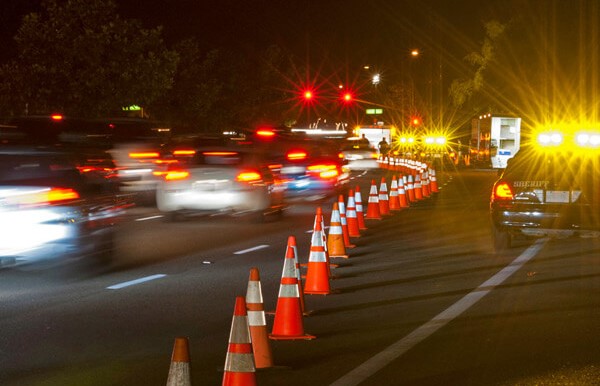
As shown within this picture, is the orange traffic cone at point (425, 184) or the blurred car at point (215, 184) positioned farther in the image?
the orange traffic cone at point (425, 184)

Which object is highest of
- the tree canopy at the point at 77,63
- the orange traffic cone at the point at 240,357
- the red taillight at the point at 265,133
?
the tree canopy at the point at 77,63

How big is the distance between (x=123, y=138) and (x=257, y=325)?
18.8 metres

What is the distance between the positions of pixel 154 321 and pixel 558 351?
359cm

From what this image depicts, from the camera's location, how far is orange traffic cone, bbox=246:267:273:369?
7773 millimetres

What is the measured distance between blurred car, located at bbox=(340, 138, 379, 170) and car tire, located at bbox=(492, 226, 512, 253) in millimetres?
35006

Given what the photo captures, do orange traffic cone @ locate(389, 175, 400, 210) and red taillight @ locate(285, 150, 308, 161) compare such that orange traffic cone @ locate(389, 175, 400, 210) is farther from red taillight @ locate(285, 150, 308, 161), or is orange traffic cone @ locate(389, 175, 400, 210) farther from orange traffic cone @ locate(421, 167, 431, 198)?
orange traffic cone @ locate(421, 167, 431, 198)

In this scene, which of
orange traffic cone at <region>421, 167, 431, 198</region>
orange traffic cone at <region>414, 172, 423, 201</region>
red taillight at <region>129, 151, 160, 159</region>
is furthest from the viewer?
orange traffic cone at <region>421, 167, 431, 198</region>

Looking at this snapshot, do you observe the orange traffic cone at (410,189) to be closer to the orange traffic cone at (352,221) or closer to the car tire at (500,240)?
the orange traffic cone at (352,221)

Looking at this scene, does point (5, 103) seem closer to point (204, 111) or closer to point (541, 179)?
point (204, 111)

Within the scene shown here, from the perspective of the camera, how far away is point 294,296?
9070mm

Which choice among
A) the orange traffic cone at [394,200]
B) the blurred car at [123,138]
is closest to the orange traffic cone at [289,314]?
the blurred car at [123,138]

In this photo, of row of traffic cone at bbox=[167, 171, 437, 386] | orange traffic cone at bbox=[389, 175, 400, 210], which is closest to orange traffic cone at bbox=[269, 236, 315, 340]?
row of traffic cone at bbox=[167, 171, 437, 386]

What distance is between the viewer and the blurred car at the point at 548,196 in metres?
15.9

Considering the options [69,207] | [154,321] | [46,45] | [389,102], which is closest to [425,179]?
[46,45]
